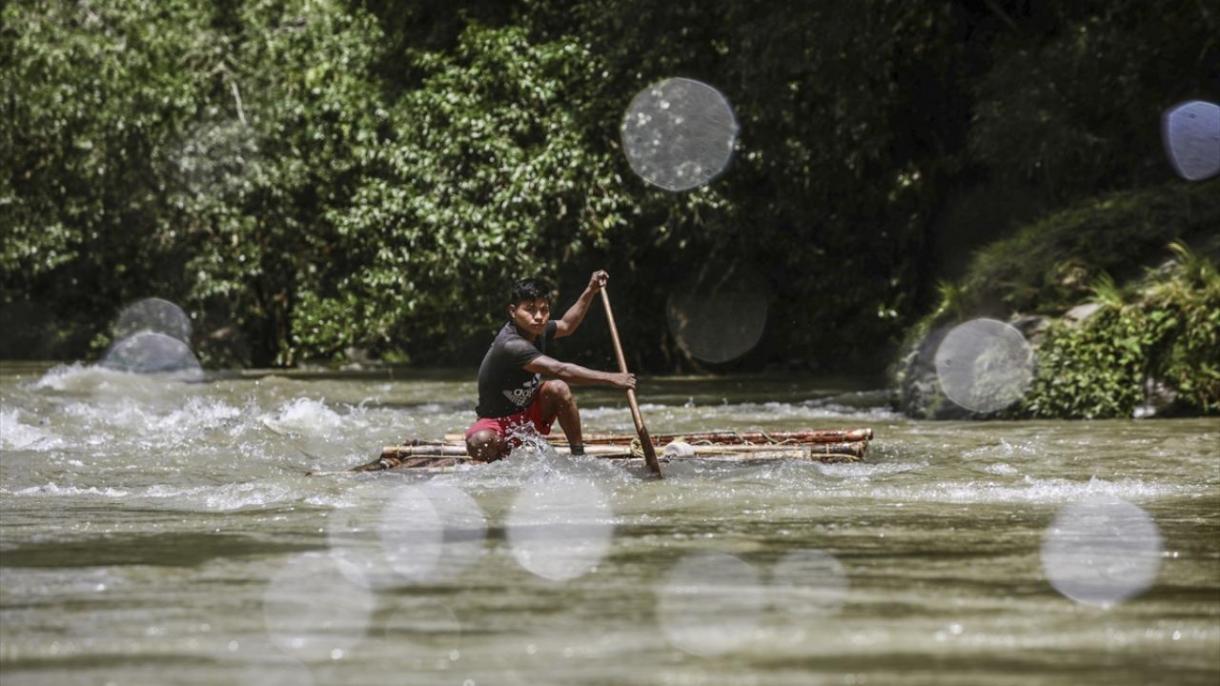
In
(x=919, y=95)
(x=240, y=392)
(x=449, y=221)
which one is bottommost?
(x=240, y=392)

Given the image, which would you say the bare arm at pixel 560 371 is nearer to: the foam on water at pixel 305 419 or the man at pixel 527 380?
the man at pixel 527 380

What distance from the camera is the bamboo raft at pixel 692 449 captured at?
10.6m

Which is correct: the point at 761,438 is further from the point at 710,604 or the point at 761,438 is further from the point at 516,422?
the point at 710,604

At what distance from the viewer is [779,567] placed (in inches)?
255

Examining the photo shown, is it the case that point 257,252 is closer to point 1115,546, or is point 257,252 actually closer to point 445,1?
point 445,1

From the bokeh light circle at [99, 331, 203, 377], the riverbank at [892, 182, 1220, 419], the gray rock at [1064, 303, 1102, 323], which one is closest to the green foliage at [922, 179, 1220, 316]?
the riverbank at [892, 182, 1220, 419]

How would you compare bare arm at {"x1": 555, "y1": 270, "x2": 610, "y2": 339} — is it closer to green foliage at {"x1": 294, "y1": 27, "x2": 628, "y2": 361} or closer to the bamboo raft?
the bamboo raft

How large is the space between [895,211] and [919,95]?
1.66 meters

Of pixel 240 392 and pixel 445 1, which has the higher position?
pixel 445 1

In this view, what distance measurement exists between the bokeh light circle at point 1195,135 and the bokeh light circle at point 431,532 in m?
11.3

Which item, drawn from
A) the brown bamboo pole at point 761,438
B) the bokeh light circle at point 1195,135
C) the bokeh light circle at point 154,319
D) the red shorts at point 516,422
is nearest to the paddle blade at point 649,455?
the brown bamboo pole at point 761,438

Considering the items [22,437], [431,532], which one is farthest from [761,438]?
[22,437]

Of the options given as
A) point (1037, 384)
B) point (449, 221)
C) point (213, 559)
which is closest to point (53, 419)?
point (449, 221)

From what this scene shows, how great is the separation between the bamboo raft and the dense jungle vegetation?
5862 mm
